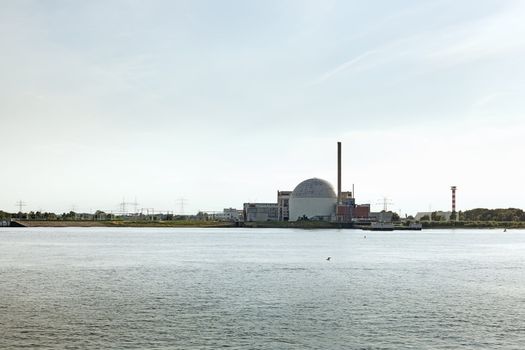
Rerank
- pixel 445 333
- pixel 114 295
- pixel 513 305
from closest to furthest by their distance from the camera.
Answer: pixel 445 333 < pixel 513 305 < pixel 114 295

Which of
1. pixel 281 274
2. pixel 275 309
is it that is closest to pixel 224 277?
pixel 281 274

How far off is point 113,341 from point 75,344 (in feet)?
6.56

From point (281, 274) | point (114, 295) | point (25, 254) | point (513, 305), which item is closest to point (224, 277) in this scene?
point (281, 274)

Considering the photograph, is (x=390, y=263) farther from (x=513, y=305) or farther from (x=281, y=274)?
(x=513, y=305)

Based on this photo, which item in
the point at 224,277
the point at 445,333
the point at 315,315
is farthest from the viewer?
the point at 224,277

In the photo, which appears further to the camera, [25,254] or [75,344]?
Answer: [25,254]

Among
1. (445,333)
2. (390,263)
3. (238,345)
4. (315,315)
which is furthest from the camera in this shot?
(390,263)

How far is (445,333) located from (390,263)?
166 ft

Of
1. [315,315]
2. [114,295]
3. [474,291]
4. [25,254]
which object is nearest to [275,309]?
[315,315]

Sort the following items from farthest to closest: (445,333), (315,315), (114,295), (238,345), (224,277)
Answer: (224,277)
(114,295)
(315,315)
(445,333)
(238,345)

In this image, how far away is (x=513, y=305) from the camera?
Answer: 47.4 metres

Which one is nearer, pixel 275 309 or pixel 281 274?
pixel 275 309

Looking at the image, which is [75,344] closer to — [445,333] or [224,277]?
[445,333]

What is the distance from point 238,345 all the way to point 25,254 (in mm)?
72830
